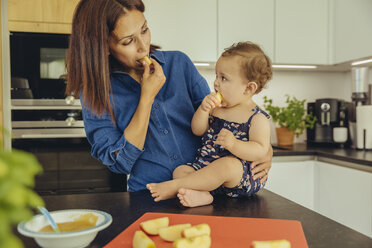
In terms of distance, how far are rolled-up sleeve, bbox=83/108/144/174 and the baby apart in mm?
136

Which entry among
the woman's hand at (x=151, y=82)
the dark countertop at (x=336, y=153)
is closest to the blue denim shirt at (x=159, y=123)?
the woman's hand at (x=151, y=82)

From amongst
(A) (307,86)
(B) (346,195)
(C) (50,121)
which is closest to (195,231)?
(B) (346,195)

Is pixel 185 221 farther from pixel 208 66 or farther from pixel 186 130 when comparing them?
pixel 208 66

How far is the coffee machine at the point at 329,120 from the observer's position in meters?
2.58

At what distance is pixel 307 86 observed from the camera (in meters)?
3.05

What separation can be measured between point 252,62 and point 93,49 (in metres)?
0.53

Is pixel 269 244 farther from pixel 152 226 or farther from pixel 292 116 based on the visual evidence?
pixel 292 116

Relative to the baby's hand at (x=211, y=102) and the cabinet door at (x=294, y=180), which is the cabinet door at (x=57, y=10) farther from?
the cabinet door at (x=294, y=180)

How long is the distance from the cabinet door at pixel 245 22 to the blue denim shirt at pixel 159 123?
4.33 feet

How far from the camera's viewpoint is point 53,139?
2402mm

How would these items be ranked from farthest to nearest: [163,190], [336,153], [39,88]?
[39,88] → [336,153] → [163,190]

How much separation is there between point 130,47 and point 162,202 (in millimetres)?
486

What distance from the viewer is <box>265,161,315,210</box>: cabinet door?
A: 240 cm

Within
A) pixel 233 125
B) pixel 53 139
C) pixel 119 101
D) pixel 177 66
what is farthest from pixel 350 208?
pixel 53 139
